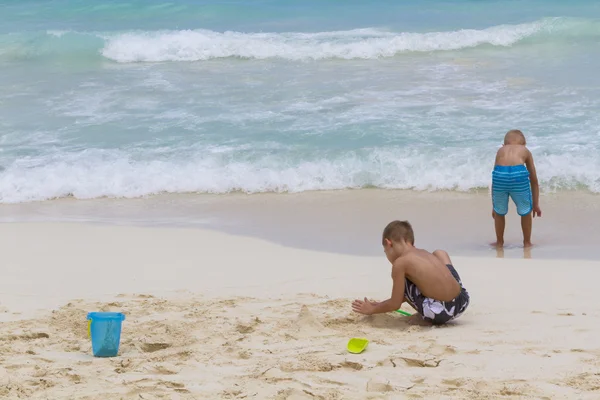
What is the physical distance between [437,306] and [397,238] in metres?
0.44

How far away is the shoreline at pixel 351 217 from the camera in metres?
7.20

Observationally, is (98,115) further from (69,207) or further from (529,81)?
(529,81)

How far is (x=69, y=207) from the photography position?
8695mm

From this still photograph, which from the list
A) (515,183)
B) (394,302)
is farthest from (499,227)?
(394,302)

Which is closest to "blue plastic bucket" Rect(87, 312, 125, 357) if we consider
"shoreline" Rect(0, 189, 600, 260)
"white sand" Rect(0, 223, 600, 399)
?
"white sand" Rect(0, 223, 600, 399)

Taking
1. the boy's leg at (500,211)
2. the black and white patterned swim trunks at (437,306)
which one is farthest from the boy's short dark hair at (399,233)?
the boy's leg at (500,211)

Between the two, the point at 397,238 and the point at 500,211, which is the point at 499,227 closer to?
the point at 500,211

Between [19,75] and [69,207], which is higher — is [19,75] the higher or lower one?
the higher one

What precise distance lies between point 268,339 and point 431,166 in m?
4.89

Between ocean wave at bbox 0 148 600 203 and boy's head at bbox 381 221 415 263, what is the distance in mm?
3838

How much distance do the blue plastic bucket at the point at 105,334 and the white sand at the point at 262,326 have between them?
0.08 meters

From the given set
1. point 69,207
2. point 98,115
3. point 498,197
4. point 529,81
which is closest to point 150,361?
point 498,197

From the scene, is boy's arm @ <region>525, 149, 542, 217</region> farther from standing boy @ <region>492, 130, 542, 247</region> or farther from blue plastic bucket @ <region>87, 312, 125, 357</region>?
blue plastic bucket @ <region>87, 312, 125, 357</region>

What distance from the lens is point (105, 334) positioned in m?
4.43
